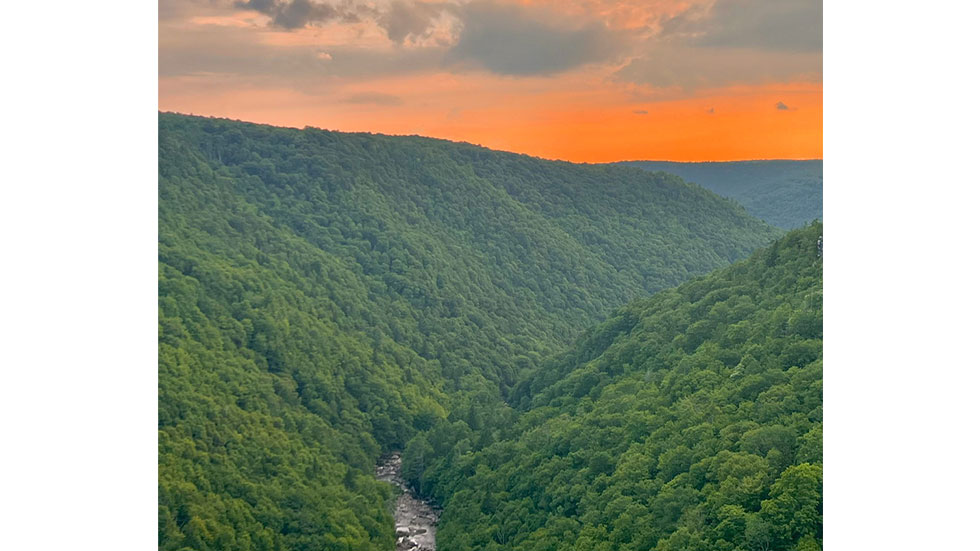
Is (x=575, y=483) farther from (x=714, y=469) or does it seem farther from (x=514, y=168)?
(x=514, y=168)

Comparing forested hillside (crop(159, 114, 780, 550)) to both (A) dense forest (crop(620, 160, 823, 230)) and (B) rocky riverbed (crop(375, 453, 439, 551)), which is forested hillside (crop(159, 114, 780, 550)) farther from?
(A) dense forest (crop(620, 160, 823, 230))

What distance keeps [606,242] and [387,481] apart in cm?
4357

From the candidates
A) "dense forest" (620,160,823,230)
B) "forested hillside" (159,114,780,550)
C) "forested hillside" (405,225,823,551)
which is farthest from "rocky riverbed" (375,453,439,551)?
"dense forest" (620,160,823,230)

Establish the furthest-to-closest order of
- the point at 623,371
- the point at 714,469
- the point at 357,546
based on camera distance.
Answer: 1. the point at 623,371
2. the point at 357,546
3. the point at 714,469

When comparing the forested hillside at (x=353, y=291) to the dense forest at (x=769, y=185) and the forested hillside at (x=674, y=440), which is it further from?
the dense forest at (x=769, y=185)

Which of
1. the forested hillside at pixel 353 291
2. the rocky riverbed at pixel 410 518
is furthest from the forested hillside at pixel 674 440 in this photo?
the forested hillside at pixel 353 291

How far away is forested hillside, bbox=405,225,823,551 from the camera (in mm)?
19172

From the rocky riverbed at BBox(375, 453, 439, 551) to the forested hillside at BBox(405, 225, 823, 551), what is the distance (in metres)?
0.70

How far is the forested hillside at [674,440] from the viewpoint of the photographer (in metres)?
19.2

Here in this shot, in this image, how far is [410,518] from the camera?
3391cm

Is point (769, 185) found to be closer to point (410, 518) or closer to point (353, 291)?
point (353, 291)

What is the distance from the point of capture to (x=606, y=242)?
77.7m

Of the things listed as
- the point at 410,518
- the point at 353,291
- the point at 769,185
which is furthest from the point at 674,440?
the point at 769,185
